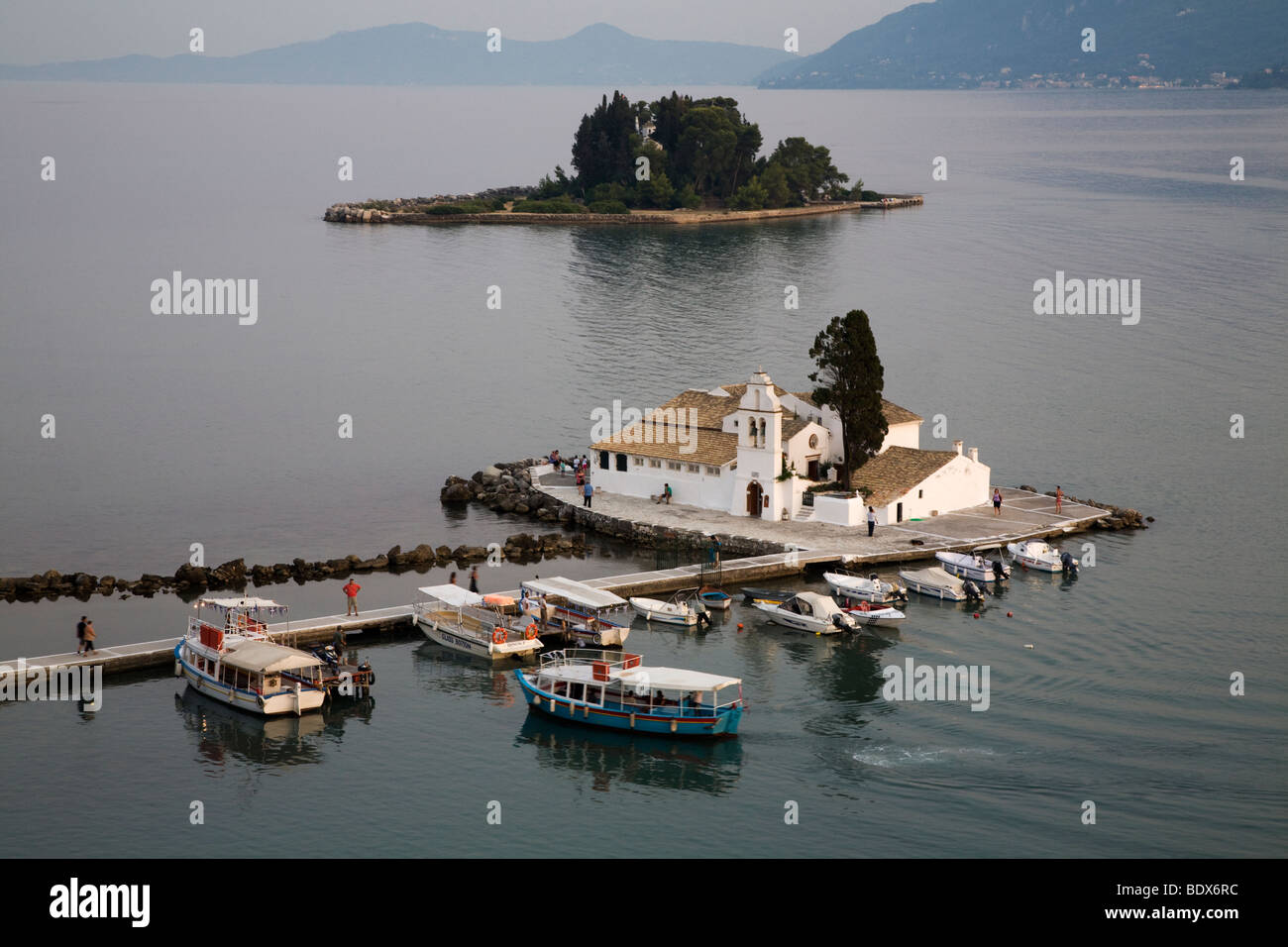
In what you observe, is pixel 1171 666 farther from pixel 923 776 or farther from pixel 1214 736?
pixel 923 776

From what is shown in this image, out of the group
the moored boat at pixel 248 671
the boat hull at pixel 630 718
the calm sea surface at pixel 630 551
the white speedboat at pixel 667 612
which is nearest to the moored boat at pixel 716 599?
the white speedboat at pixel 667 612

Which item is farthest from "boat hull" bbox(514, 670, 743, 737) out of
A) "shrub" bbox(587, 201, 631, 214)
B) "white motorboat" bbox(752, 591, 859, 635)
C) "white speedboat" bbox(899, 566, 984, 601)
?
"shrub" bbox(587, 201, 631, 214)

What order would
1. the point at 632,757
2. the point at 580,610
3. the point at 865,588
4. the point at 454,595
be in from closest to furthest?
the point at 632,757
the point at 580,610
the point at 454,595
the point at 865,588

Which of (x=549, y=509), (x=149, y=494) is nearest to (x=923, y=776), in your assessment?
(x=549, y=509)

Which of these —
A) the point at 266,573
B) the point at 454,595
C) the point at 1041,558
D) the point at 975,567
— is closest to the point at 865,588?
the point at 975,567

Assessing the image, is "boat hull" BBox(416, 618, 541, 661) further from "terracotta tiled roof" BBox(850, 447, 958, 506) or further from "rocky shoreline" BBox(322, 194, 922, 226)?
"rocky shoreline" BBox(322, 194, 922, 226)

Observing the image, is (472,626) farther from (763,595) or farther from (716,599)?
(763,595)
